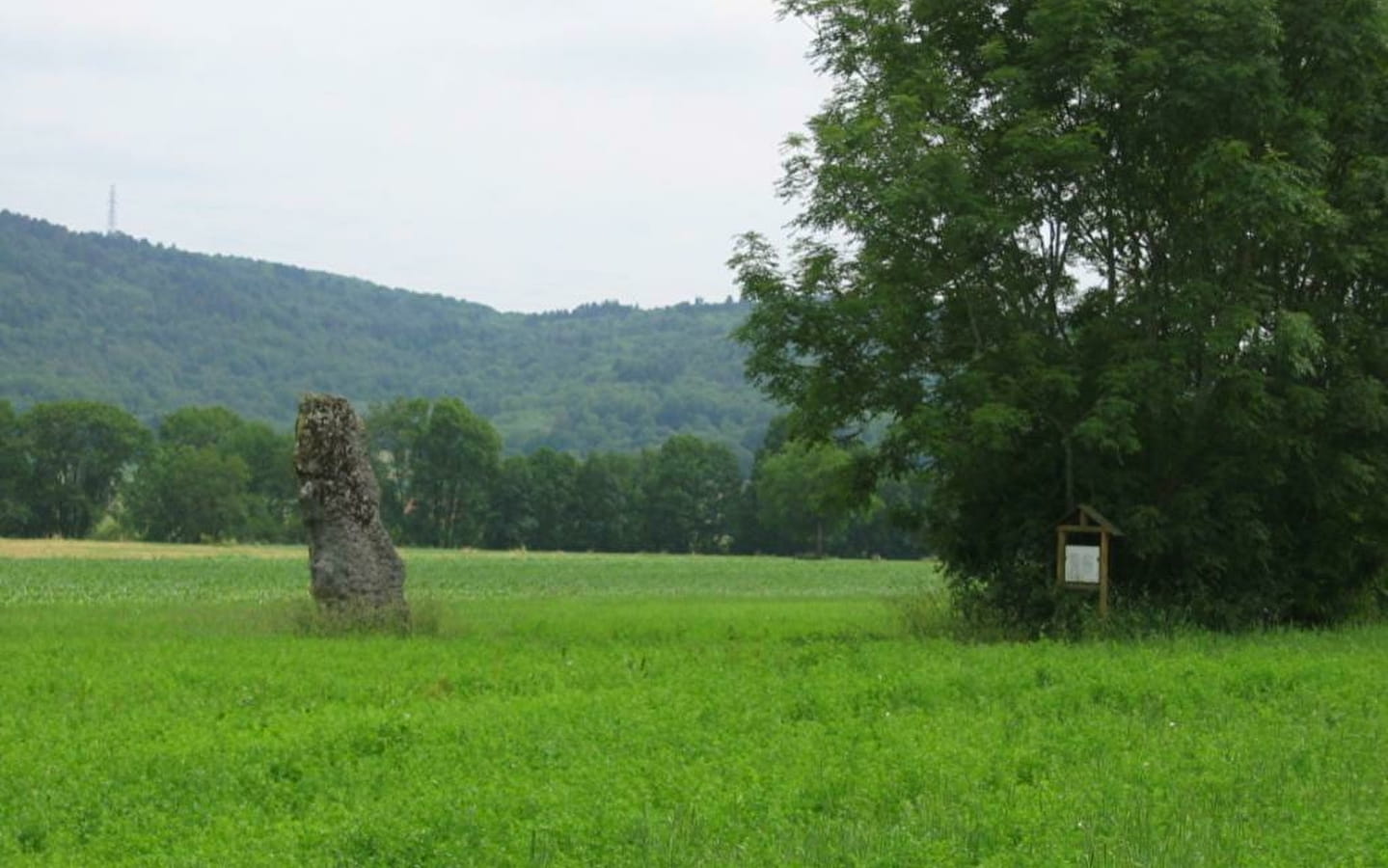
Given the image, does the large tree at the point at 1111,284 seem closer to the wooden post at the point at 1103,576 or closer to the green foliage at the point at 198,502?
the wooden post at the point at 1103,576

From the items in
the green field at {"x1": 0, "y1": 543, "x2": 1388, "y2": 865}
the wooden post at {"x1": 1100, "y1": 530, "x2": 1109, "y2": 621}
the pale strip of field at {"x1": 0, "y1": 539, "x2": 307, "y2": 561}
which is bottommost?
the pale strip of field at {"x1": 0, "y1": 539, "x2": 307, "y2": 561}

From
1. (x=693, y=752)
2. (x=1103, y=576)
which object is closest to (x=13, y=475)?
(x=1103, y=576)

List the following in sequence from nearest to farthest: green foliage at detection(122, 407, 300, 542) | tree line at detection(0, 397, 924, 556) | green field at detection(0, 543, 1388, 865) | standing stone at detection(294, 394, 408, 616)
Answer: green field at detection(0, 543, 1388, 865) → standing stone at detection(294, 394, 408, 616) → tree line at detection(0, 397, 924, 556) → green foliage at detection(122, 407, 300, 542)

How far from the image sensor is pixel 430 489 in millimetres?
127500

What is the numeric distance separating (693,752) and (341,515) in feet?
53.7

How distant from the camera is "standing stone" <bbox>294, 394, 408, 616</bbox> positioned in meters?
27.6

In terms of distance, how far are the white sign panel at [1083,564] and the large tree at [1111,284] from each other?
99cm

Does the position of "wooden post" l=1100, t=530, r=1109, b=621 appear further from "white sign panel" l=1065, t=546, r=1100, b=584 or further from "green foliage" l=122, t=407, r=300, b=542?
"green foliage" l=122, t=407, r=300, b=542

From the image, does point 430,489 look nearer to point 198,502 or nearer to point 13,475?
point 198,502

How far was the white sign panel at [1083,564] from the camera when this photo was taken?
83.5 ft

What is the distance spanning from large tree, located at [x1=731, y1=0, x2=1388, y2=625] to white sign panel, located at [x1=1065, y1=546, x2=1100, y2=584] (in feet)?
3.24

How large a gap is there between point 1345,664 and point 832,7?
598 inches

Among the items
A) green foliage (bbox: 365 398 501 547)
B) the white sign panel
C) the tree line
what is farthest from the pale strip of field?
the white sign panel

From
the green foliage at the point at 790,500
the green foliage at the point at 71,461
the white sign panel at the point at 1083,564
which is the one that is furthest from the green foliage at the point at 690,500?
the white sign panel at the point at 1083,564
